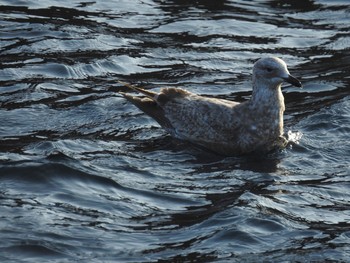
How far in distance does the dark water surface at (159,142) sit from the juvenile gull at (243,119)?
17 centimetres

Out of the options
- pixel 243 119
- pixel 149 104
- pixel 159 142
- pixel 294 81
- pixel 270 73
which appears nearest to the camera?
pixel 294 81

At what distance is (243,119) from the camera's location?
1109 cm

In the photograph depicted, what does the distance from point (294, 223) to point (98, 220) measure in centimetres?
173

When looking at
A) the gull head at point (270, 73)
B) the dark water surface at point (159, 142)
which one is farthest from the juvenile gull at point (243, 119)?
the dark water surface at point (159, 142)

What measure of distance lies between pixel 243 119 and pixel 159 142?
102cm

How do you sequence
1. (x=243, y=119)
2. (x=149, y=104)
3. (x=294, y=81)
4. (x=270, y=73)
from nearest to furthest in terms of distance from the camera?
1. (x=294, y=81)
2. (x=243, y=119)
3. (x=270, y=73)
4. (x=149, y=104)

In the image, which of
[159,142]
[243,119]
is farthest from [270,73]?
[159,142]

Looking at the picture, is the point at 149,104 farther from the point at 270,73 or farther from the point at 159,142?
the point at 270,73

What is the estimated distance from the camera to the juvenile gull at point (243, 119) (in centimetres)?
1101

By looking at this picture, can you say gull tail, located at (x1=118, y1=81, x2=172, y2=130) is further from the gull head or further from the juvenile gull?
the gull head

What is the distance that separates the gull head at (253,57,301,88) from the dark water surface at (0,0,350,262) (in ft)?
2.36

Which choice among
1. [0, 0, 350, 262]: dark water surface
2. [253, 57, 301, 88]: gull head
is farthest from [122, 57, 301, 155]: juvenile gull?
[0, 0, 350, 262]: dark water surface

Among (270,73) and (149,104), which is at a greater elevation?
(270,73)

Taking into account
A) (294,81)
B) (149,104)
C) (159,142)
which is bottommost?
(159,142)
